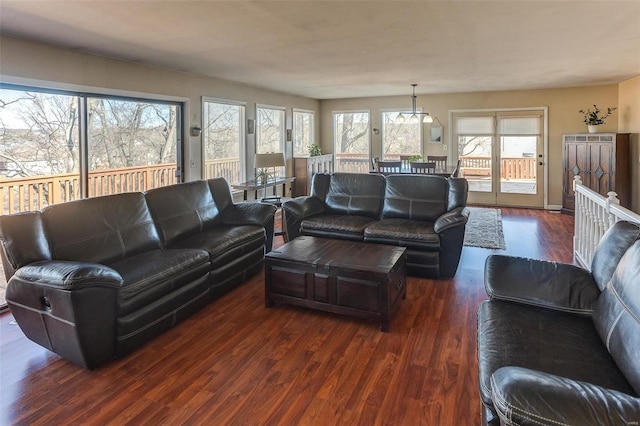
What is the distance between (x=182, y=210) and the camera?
409cm

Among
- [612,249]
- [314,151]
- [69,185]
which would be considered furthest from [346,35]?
[314,151]

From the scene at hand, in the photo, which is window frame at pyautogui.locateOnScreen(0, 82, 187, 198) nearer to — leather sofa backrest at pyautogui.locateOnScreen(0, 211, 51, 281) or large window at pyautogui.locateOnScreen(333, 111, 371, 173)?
leather sofa backrest at pyautogui.locateOnScreen(0, 211, 51, 281)

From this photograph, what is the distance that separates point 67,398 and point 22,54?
3.25 m

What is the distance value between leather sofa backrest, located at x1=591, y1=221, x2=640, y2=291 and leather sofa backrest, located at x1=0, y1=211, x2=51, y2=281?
3449 mm

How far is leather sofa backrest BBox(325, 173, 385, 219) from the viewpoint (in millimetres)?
5082

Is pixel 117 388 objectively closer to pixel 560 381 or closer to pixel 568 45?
pixel 560 381

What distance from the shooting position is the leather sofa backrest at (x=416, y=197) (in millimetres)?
4734

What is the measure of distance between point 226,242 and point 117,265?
3.19ft

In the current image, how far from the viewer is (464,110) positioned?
870cm

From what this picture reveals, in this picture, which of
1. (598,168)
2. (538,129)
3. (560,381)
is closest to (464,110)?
(538,129)

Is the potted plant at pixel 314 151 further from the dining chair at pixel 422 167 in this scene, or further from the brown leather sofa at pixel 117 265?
the brown leather sofa at pixel 117 265

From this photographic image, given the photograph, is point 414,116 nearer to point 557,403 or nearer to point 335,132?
point 335,132

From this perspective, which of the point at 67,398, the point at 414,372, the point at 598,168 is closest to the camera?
the point at 67,398

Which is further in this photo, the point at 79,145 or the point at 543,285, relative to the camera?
the point at 79,145
